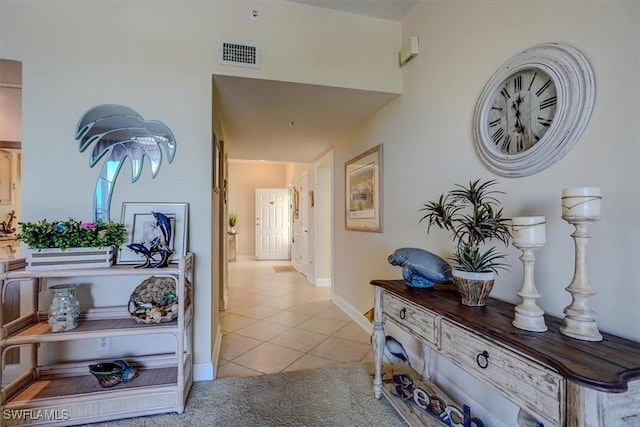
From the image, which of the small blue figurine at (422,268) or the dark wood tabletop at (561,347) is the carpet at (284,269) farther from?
the dark wood tabletop at (561,347)

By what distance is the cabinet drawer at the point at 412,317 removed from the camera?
1.41 m

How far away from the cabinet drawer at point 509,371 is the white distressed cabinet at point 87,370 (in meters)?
1.47

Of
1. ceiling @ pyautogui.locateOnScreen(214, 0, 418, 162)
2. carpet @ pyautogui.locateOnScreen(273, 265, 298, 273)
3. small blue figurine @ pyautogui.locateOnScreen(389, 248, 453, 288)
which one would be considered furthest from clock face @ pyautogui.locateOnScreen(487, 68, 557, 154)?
carpet @ pyautogui.locateOnScreen(273, 265, 298, 273)

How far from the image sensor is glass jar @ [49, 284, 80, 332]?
1721 millimetres

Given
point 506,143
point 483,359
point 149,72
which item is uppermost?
point 149,72

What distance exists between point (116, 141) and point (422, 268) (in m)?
2.12

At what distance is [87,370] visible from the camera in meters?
1.96

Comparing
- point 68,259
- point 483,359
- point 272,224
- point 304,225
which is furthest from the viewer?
point 272,224

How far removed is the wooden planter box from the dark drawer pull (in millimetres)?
2009

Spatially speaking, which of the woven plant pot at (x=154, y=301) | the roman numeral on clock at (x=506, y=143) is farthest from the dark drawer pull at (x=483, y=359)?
the woven plant pot at (x=154, y=301)

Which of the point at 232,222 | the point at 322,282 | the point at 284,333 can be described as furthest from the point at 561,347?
the point at 232,222

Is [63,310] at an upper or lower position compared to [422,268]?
lower

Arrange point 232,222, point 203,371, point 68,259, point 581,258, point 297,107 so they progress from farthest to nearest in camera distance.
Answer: point 232,222, point 297,107, point 203,371, point 68,259, point 581,258

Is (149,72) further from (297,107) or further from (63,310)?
(63,310)
